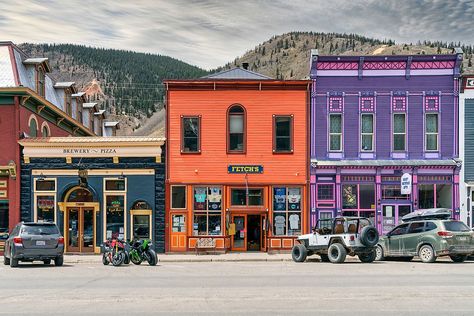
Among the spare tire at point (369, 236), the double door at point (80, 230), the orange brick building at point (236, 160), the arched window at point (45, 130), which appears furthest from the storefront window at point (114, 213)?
the spare tire at point (369, 236)

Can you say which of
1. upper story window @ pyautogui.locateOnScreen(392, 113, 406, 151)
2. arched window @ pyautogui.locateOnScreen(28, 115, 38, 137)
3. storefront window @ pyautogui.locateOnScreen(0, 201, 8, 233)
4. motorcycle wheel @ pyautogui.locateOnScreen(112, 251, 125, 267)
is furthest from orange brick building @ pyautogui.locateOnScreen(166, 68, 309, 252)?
motorcycle wheel @ pyautogui.locateOnScreen(112, 251, 125, 267)

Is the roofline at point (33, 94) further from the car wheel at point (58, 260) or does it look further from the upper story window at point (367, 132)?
the upper story window at point (367, 132)

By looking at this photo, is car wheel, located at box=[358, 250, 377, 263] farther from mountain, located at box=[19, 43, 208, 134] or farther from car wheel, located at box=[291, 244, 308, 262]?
mountain, located at box=[19, 43, 208, 134]

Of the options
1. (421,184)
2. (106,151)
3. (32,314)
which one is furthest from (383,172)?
(32,314)

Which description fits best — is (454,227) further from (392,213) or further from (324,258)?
(392,213)

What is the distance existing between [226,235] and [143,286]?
1679 cm

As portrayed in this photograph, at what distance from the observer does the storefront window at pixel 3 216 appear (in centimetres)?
3388

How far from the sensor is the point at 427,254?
26328 millimetres

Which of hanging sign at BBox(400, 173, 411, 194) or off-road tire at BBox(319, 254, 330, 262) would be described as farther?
hanging sign at BBox(400, 173, 411, 194)

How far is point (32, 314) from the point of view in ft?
41.3

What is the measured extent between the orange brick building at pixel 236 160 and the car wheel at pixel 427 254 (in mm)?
8567

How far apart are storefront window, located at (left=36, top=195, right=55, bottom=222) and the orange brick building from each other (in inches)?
224

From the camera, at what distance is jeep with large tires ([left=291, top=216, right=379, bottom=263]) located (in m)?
25.9

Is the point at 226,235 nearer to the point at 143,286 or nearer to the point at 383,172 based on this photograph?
the point at 383,172
